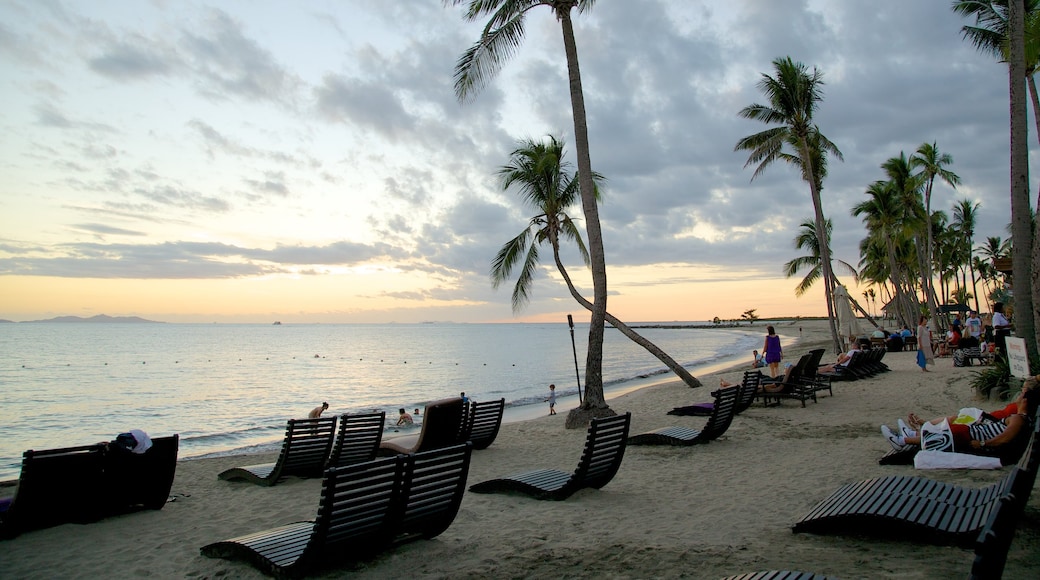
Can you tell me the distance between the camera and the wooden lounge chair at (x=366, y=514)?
4230 millimetres

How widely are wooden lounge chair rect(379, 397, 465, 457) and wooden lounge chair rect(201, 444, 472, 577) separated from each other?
3632 millimetres

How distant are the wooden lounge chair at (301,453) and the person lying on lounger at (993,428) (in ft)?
22.0

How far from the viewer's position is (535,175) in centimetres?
1905

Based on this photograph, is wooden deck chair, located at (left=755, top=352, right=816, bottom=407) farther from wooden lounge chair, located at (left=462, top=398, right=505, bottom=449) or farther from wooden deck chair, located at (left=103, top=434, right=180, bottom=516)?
wooden deck chair, located at (left=103, top=434, right=180, bottom=516)

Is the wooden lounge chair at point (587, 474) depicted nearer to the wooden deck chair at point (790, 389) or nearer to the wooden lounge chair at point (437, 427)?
the wooden lounge chair at point (437, 427)

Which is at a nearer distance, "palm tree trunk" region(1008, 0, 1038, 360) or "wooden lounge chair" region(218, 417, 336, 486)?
"wooden lounge chair" region(218, 417, 336, 486)

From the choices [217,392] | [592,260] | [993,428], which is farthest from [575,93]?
[217,392]

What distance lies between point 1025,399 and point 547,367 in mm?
43818

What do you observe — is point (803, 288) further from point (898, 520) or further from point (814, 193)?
point (898, 520)

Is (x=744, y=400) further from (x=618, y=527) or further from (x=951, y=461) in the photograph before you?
(x=618, y=527)

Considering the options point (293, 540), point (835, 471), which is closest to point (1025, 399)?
point (835, 471)

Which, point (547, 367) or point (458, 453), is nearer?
point (458, 453)

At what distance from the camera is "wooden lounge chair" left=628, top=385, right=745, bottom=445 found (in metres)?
9.59

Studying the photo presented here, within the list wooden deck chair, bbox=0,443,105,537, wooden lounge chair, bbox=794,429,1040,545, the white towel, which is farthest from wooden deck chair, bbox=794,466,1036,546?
wooden deck chair, bbox=0,443,105,537
